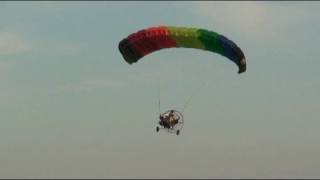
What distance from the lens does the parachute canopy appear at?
9750cm

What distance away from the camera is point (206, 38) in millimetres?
97500

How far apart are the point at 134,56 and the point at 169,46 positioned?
8.52ft

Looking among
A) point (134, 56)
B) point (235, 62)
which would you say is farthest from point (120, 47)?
point (235, 62)

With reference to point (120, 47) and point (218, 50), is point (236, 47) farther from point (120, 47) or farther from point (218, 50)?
point (120, 47)

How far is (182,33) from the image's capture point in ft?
321

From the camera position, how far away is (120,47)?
99.8 meters

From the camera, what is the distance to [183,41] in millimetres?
98562

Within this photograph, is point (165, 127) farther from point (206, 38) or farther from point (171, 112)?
point (206, 38)

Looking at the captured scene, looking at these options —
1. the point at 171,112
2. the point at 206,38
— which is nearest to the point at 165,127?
the point at 171,112

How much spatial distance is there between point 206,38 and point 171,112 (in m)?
6.52

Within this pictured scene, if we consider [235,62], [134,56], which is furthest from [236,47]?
[134,56]

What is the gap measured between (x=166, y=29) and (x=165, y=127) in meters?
7.13

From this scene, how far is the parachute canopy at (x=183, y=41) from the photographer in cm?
9750

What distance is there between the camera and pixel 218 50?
98.2 m
